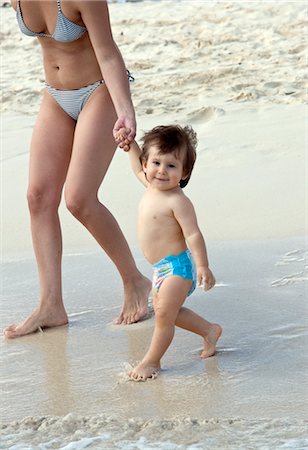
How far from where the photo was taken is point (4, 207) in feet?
22.4

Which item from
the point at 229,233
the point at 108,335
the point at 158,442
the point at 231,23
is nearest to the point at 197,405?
the point at 158,442

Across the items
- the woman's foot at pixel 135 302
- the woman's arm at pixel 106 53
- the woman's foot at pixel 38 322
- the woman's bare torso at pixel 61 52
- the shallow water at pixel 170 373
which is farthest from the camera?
the woman's foot at pixel 135 302

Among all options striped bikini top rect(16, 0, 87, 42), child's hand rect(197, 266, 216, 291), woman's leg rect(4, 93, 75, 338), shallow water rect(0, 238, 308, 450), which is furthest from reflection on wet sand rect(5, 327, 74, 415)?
striped bikini top rect(16, 0, 87, 42)

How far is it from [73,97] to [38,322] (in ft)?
3.22

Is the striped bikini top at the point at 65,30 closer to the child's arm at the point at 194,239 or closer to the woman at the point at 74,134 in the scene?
the woman at the point at 74,134

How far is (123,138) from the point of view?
4.09m

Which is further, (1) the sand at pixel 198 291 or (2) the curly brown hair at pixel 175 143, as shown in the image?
(2) the curly brown hair at pixel 175 143

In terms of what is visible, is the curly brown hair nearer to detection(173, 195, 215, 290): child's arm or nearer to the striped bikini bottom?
detection(173, 195, 215, 290): child's arm

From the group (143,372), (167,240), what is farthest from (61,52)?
(143,372)

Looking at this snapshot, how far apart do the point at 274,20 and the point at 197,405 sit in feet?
28.7

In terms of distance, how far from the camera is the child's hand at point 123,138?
161 inches

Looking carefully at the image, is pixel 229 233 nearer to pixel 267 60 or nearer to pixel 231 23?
pixel 267 60

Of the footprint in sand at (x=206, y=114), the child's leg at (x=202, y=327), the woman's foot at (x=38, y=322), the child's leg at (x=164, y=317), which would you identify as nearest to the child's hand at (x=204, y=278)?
the child's leg at (x=164, y=317)

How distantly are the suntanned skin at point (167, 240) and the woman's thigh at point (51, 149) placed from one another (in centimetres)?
72
